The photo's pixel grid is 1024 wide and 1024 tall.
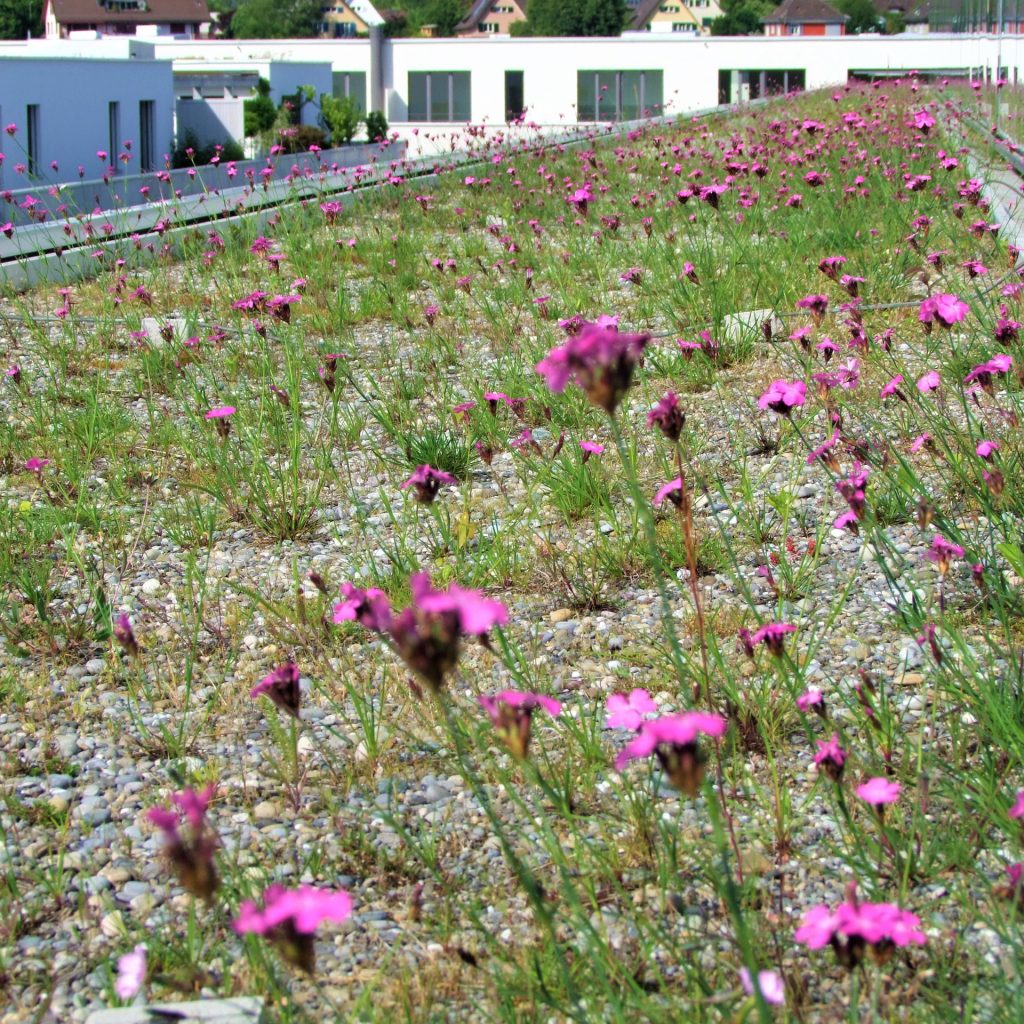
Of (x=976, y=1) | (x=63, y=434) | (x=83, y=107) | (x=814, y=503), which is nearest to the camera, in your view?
(x=814, y=503)

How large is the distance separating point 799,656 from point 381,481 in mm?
1639

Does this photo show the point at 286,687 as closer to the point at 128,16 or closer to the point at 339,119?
the point at 339,119

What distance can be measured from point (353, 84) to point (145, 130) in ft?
57.5

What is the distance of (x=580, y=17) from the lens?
10475 centimetres

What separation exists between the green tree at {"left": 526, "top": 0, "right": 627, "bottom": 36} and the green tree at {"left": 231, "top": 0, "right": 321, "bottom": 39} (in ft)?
65.5

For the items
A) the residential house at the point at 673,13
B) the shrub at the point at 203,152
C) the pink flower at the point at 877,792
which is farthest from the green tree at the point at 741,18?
the pink flower at the point at 877,792

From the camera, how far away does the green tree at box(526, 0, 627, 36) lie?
10400 centimetres

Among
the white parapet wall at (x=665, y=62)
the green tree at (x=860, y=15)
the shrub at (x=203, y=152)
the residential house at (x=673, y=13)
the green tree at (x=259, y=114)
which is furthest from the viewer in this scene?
the residential house at (x=673, y=13)

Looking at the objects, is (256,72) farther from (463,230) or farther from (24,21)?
(24,21)

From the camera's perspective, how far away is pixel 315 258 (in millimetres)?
7047

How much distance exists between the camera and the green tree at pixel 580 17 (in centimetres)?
10400

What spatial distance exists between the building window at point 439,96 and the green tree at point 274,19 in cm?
6290

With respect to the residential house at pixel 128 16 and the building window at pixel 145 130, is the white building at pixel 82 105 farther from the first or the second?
the residential house at pixel 128 16

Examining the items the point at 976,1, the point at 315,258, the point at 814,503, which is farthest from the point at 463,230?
the point at 976,1
